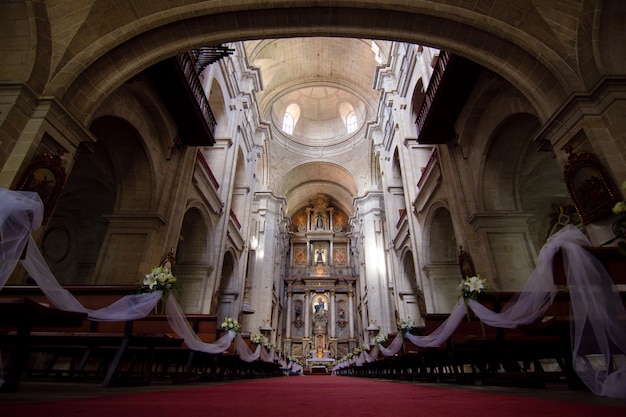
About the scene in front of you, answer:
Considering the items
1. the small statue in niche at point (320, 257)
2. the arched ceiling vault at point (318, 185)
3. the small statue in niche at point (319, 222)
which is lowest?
the small statue in niche at point (320, 257)

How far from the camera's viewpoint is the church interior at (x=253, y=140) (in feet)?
16.6

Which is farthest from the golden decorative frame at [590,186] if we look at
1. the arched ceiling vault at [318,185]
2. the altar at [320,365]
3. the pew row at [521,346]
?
the arched ceiling vault at [318,185]

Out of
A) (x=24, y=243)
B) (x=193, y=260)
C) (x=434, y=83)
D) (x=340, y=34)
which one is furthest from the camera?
(x=193, y=260)

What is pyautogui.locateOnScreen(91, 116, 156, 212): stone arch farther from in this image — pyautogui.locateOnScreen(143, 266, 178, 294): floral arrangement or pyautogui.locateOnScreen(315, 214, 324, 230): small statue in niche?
pyautogui.locateOnScreen(315, 214, 324, 230): small statue in niche

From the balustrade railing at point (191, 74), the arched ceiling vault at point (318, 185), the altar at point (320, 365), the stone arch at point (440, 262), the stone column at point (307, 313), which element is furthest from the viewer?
the arched ceiling vault at point (318, 185)

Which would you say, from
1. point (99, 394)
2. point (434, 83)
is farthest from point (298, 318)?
point (99, 394)

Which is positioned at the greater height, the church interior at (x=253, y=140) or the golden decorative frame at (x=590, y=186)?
the church interior at (x=253, y=140)

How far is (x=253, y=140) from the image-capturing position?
18484mm

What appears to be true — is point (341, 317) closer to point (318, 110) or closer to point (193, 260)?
point (318, 110)

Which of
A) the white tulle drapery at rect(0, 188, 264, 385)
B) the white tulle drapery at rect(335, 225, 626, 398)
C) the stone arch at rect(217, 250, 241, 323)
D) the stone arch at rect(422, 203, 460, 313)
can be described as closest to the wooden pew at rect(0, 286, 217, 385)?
the white tulle drapery at rect(0, 188, 264, 385)

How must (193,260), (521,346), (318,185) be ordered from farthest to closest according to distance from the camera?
(318,185) < (193,260) < (521,346)

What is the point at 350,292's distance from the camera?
2669 centimetres

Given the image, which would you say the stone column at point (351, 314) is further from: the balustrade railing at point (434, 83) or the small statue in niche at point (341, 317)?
the balustrade railing at point (434, 83)

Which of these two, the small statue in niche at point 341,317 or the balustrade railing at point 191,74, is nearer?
the balustrade railing at point 191,74
